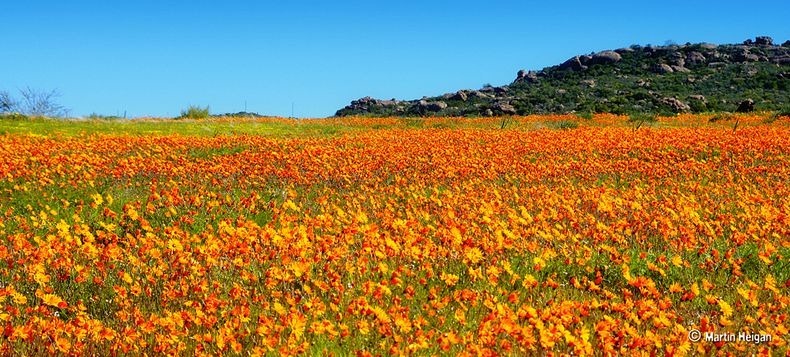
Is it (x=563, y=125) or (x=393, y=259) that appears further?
(x=563, y=125)

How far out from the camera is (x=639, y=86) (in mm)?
75938

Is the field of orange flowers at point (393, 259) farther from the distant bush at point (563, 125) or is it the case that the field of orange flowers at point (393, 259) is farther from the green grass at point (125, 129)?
the distant bush at point (563, 125)

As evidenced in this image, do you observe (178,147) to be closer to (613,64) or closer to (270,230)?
(270,230)

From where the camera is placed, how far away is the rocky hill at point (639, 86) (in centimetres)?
5872

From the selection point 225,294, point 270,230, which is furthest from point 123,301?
point 270,230

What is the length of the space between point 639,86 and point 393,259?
7435 cm

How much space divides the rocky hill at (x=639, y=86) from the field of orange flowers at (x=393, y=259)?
40.7 metres

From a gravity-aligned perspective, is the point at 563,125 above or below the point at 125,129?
above

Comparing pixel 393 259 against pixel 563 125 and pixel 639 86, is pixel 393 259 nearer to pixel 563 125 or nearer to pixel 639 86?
pixel 563 125

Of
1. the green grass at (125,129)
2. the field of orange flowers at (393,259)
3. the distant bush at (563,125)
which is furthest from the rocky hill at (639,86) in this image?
the field of orange flowers at (393,259)

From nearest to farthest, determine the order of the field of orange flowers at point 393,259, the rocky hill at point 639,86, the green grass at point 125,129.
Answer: the field of orange flowers at point 393,259 → the green grass at point 125,129 → the rocky hill at point 639,86

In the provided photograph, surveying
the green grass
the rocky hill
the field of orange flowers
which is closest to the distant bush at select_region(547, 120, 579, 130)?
the green grass

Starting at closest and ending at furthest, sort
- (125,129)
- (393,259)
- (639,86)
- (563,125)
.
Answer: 1. (393,259)
2. (125,129)
3. (563,125)
4. (639,86)

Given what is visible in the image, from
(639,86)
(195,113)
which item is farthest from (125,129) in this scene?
(639,86)
